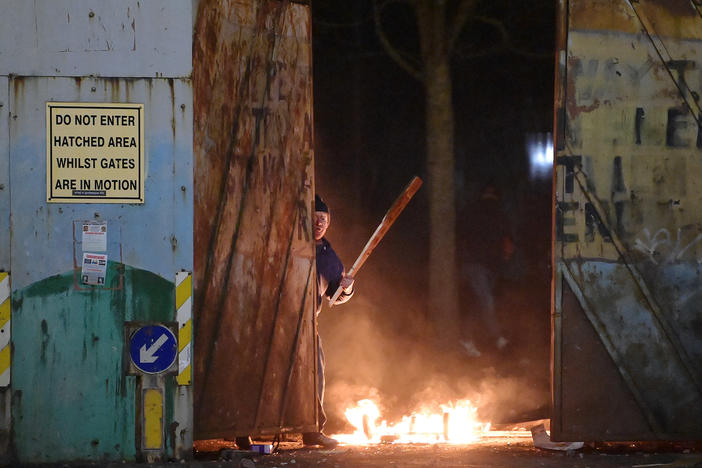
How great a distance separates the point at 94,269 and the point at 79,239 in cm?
22

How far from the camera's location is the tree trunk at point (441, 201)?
10.5 metres

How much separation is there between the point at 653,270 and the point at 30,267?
441 centimetres

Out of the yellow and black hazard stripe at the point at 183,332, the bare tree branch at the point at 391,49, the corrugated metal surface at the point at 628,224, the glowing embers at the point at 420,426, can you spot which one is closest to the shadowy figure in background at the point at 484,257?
the glowing embers at the point at 420,426

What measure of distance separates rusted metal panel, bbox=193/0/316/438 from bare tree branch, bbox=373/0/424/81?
3091mm

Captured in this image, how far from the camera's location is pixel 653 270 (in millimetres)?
7414

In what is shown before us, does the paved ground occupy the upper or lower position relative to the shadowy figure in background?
lower

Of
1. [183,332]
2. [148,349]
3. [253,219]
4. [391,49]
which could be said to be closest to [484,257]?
[391,49]

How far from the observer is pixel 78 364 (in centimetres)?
670

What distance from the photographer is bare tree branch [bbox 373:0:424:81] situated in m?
10.6

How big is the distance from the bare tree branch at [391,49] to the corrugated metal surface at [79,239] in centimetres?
420

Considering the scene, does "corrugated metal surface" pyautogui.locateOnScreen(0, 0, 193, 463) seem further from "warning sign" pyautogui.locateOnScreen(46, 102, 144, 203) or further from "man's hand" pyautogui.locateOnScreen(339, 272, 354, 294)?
"man's hand" pyautogui.locateOnScreen(339, 272, 354, 294)

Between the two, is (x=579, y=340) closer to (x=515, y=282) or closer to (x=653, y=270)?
(x=653, y=270)

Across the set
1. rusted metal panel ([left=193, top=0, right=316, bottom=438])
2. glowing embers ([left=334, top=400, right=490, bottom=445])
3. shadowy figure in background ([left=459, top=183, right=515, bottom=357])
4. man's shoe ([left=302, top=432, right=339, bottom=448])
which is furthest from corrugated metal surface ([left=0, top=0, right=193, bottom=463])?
shadowy figure in background ([left=459, top=183, right=515, bottom=357])

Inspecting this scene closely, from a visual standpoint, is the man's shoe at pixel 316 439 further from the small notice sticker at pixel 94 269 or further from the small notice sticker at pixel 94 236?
the small notice sticker at pixel 94 236
